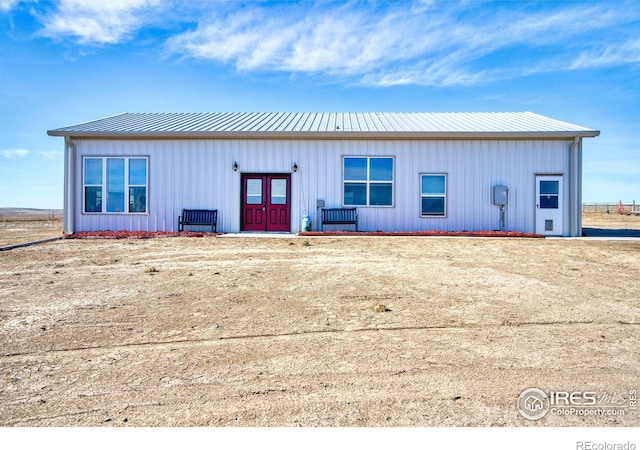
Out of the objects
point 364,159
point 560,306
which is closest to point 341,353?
point 560,306

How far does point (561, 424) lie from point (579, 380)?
67 cm

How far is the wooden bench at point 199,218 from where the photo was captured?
557 inches

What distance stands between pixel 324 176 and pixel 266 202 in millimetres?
2360

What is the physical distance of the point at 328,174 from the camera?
14.2 metres

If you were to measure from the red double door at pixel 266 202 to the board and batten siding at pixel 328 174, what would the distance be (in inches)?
11.2

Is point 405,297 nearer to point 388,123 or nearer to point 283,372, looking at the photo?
point 283,372

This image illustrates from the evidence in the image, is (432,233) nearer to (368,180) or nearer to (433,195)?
(433,195)

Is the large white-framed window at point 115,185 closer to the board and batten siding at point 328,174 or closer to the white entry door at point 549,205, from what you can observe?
the board and batten siding at point 328,174

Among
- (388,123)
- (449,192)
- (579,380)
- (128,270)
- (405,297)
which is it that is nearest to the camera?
(579,380)

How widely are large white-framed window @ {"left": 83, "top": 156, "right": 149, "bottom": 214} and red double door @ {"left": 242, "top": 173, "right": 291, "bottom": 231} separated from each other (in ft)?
12.6

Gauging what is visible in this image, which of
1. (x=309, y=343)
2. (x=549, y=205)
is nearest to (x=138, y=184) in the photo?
(x=309, y=343)

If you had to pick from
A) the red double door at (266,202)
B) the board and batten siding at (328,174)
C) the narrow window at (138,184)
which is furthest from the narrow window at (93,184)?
the red double door at (266,202)
